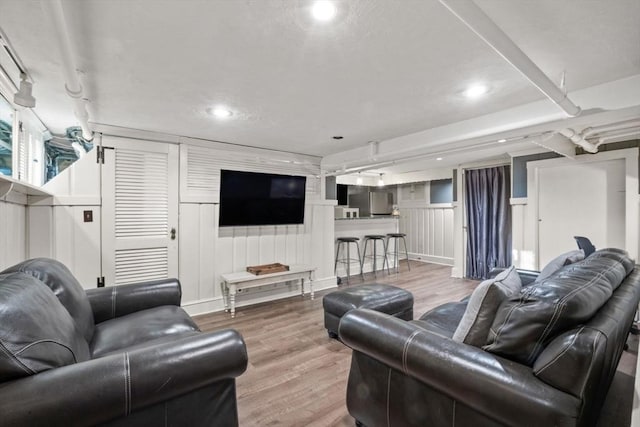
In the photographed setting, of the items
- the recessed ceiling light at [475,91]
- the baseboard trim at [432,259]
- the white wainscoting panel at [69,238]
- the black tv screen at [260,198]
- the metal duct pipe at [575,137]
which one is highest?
the recessed ceiling light at [475,91]

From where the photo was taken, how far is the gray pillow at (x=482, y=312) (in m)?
1.32

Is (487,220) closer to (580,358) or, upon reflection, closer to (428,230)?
(428,230)

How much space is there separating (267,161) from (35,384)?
3.49m

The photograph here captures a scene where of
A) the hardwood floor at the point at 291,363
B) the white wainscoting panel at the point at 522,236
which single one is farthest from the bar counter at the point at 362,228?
the white wainscoting panel at the point at 522,236

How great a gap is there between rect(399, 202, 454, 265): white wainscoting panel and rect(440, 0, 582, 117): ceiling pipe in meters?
5.39

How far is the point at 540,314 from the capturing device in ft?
3.73

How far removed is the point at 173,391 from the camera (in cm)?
116

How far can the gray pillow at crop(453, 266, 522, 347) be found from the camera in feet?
4.34

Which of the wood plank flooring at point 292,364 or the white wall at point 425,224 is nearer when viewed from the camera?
the wood plank flooring at point 292,364

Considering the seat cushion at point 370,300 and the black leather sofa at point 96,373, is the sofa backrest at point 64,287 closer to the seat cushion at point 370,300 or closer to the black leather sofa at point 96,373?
the black leather sofa at point 96,373

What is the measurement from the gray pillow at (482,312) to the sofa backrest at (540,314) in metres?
0.04

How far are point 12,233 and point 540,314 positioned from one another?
359 centimetres

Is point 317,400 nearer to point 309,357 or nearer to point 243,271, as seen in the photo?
point 309,357

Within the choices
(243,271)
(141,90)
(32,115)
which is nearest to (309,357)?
(243,271)
